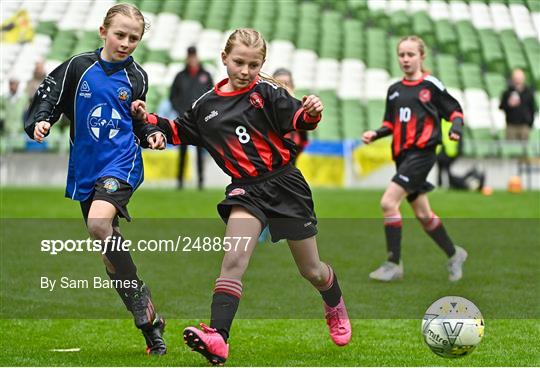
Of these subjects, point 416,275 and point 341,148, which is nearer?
point 416,275

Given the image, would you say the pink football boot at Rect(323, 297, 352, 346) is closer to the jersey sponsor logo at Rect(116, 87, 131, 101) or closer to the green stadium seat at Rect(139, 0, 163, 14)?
the jersey sponsor logo at Rect(116, 87, 131, 101)

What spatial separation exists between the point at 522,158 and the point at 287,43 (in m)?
7.58

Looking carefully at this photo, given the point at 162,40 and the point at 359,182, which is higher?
the point at 162,40

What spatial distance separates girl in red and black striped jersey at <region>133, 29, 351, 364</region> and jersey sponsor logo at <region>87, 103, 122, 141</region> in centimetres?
17

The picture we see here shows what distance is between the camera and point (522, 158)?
67.5 ft

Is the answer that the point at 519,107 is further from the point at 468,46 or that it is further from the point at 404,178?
the point at 404,178

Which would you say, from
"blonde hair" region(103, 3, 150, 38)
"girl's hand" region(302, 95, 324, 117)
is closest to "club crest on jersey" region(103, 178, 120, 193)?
"blonde hair" region(103, 3, 150, 38)

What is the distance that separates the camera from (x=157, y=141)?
20.0ft

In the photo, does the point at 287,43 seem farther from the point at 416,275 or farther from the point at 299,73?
the point at 416,275

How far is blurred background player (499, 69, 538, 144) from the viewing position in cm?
2009

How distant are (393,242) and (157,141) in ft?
12.9

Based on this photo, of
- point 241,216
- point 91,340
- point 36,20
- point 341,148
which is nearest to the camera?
point 241,216

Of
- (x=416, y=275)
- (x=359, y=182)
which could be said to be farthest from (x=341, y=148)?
(x=416, y=275)

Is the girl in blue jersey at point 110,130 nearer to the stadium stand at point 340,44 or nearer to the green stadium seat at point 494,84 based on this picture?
the stadium stand at point 340,44
